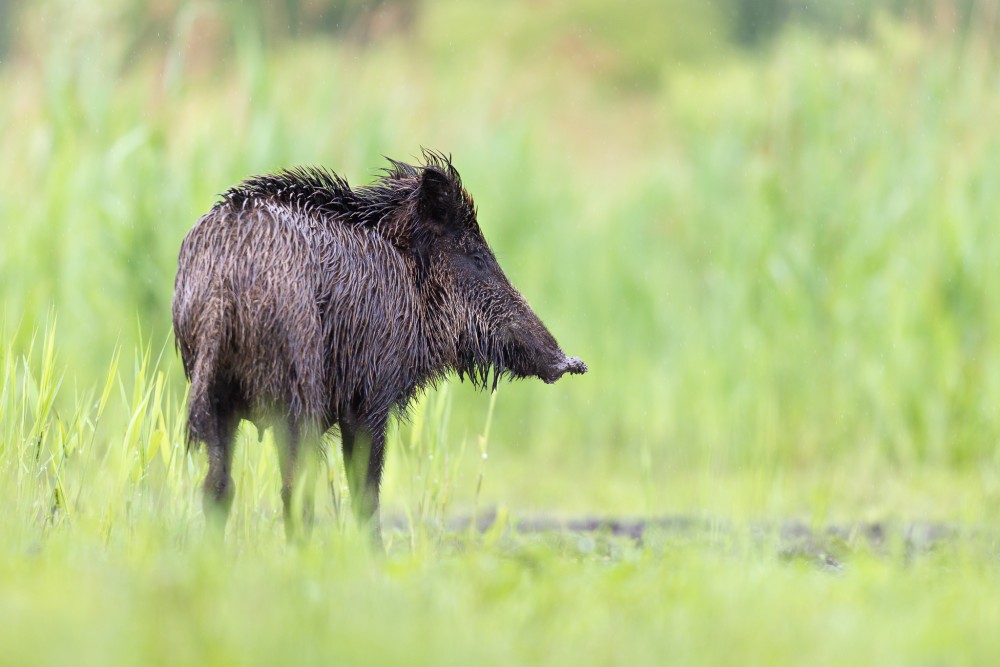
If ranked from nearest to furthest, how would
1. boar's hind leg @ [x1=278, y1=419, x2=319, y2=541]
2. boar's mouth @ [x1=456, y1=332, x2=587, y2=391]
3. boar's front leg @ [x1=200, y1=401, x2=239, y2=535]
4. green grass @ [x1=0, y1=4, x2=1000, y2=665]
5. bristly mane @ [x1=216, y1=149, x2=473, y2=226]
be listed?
boar's front leg @ [x1=200, y1=401, x2=239, y2=535]
boar's hind leg @ [x1=278, y1=419, x2=319, y2=541]
bristly mane @ [x1=216, y1=149, x2=473, y2=226]
boar's mouth @ [x1=456, y1=332, x2=587, y2=391]
green grass @ [x1=0, y1=4, x2=1000, y2=665]

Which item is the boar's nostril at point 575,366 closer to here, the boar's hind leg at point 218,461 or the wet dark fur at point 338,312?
the wet dark fur at point 338,312

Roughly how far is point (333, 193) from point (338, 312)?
1.82ft

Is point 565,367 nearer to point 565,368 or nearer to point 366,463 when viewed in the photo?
point 565,368

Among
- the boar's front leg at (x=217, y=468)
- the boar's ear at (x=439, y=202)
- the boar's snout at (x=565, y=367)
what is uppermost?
the boar's ear at (x=439, y=202)

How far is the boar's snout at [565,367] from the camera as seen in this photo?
5.05 m

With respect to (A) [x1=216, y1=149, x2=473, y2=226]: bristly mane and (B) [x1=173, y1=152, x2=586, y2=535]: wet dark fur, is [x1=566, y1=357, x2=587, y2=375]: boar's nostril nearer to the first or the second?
(B) [x1=173, y1=152, x2=586, y2=535]: wet dark fur

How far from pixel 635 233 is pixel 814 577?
610 cm

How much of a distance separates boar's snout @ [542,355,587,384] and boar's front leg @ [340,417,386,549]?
0.84 m

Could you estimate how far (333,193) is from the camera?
475cm

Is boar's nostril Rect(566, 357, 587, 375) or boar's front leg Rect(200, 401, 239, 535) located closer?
boar's front leg Rect(200, 401, 239, 535)

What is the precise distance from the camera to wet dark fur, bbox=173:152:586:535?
4141 millimetres

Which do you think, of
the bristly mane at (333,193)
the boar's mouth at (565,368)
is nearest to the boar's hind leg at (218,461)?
the bristly mane at (333,193)

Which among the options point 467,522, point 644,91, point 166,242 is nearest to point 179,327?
point 467,522

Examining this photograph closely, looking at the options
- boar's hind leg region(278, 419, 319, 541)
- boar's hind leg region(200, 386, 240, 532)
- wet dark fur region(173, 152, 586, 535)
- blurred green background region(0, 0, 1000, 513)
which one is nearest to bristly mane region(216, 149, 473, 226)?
wet dark fur region(173, 152, 586, 535)
